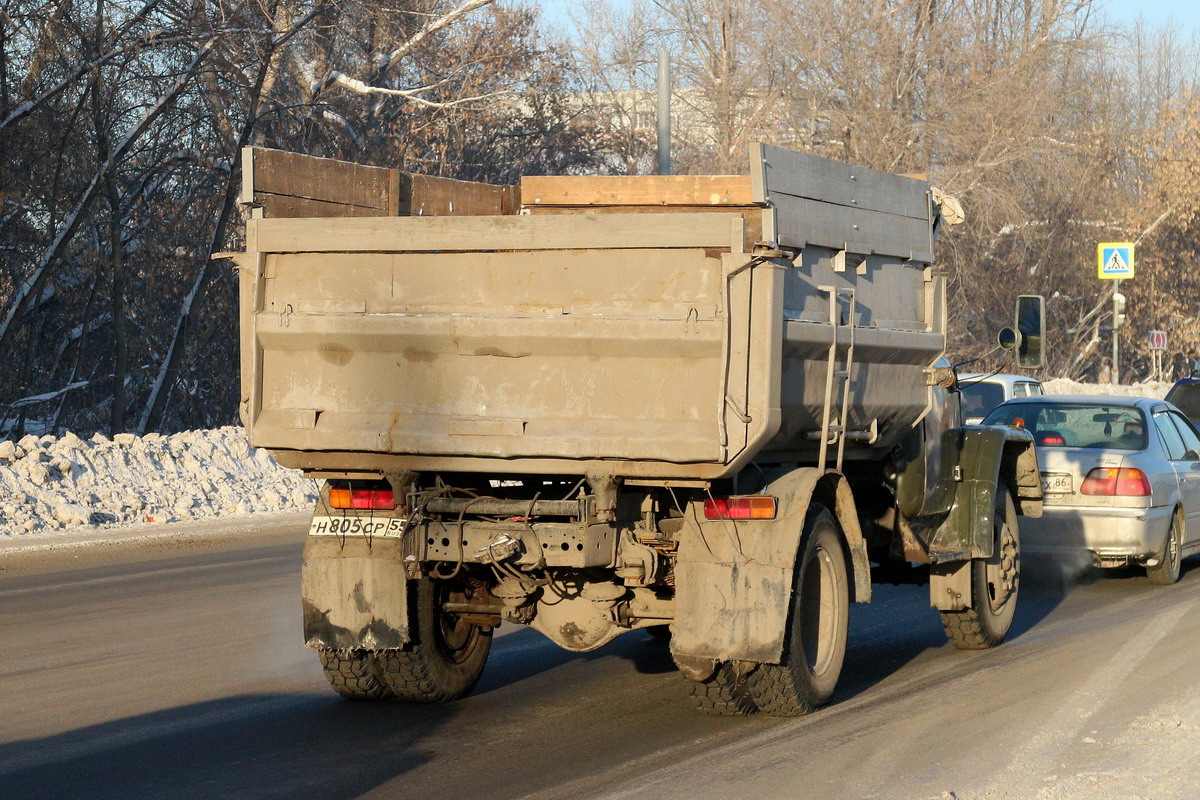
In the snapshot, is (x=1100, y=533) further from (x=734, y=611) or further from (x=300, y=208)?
(x=300, y=208)

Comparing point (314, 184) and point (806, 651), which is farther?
point (314, 184)

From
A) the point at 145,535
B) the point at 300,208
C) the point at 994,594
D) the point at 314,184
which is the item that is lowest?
the point at 145,535

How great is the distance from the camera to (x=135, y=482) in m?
17.3

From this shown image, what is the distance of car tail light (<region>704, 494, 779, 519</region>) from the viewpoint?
653cm

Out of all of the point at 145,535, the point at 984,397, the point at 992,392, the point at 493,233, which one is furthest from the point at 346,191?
the point at 992,392

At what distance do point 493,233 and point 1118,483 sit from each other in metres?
6.99

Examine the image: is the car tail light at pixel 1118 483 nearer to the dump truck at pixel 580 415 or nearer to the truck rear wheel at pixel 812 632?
the dump truck at pixel 580 415

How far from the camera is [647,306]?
247 inches

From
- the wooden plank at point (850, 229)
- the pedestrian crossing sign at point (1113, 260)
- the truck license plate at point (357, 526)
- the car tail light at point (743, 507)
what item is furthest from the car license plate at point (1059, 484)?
the pedestrian crossing sign at point (1113, 260)

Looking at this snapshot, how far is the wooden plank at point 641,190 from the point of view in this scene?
834 cm

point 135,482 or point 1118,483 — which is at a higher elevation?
point 1118,483

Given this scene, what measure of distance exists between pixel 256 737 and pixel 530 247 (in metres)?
2.52

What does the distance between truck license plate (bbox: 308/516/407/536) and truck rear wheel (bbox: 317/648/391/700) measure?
686mm

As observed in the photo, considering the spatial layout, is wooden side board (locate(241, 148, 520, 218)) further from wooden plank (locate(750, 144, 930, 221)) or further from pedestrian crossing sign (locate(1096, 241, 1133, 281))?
pedestrian crossing sign (locate(1096, 241, 1133, 281))
